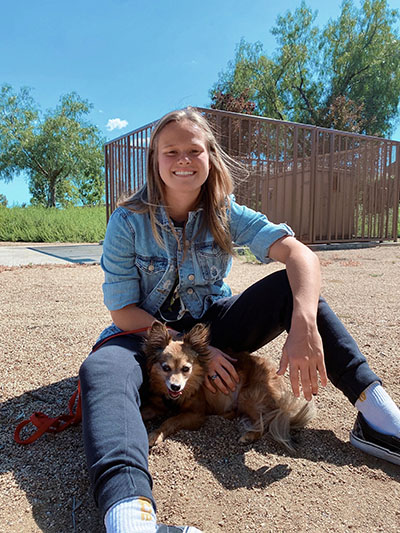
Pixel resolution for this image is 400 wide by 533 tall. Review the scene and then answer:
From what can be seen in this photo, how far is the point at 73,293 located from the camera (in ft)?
16.5

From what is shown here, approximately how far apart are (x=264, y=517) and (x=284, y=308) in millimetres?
915

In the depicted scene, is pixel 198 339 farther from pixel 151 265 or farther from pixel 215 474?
pixel 215 474

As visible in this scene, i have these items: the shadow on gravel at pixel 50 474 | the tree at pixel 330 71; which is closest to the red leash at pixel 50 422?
the shadow on gravel at pixel 50 474

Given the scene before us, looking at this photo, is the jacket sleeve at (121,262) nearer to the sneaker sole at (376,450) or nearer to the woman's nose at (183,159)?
the woman's nose at (183,159)

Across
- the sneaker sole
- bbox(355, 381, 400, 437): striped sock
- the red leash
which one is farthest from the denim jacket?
the sneaker sole

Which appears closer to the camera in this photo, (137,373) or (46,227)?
(137,373)

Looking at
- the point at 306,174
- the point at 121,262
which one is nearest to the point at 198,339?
the point at 121,262

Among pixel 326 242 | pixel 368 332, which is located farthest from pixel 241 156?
pixel 368 332

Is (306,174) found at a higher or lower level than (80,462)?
higher

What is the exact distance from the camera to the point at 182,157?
6.68 ft

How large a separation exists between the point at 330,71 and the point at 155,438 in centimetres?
3058

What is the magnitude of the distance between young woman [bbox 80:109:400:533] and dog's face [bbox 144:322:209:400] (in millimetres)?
72

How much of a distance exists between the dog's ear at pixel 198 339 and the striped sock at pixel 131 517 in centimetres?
87

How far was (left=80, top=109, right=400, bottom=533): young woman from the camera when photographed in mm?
1653
